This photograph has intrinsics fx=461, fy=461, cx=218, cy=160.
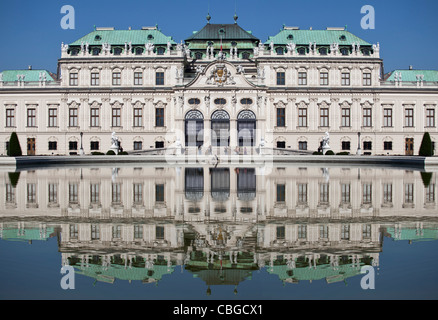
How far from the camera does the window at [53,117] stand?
6191 centimetres

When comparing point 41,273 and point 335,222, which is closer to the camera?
point 41,273

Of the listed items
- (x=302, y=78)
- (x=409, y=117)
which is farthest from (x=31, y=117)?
(x=409, y=117)

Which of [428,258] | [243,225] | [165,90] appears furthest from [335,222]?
[165,90]

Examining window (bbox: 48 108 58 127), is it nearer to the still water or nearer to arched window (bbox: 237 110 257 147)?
arched window (bbox: 237 110 257 147)

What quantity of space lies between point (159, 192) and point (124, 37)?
49748mm

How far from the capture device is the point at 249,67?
210 feet

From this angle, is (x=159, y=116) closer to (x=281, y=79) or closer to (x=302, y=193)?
(x=281, y=79)

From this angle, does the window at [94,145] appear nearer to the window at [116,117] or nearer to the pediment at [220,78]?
the window at [116,117]

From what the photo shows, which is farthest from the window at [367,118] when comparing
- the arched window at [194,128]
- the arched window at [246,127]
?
the arched window at [194,128]

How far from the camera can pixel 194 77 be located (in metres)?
60.2

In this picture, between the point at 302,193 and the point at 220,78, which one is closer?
the point at 302,193

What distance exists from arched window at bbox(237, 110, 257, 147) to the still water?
43.3 m
